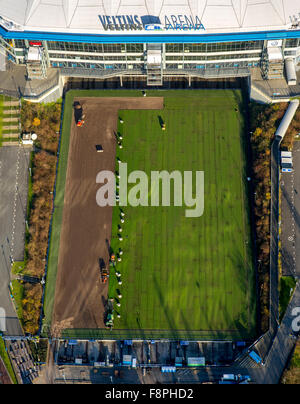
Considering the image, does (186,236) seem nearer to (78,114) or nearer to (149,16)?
(78,114)

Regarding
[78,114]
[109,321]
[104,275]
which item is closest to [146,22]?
[78,114]

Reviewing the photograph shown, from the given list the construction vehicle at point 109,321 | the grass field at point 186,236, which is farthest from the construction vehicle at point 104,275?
the construction vehicle at point 109,321

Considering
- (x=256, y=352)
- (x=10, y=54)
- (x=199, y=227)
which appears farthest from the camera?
(x=10, y=54)

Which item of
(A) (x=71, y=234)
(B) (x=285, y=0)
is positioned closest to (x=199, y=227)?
(A) (x=71, y=234)

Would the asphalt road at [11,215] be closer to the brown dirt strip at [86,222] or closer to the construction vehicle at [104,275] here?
the brown dirt strip at [86,222]

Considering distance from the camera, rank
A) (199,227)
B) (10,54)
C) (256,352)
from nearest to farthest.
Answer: (256,352) → (199,227) → (10,54)

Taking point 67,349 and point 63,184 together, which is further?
point 63,184

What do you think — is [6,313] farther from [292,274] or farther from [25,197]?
[292,274]
